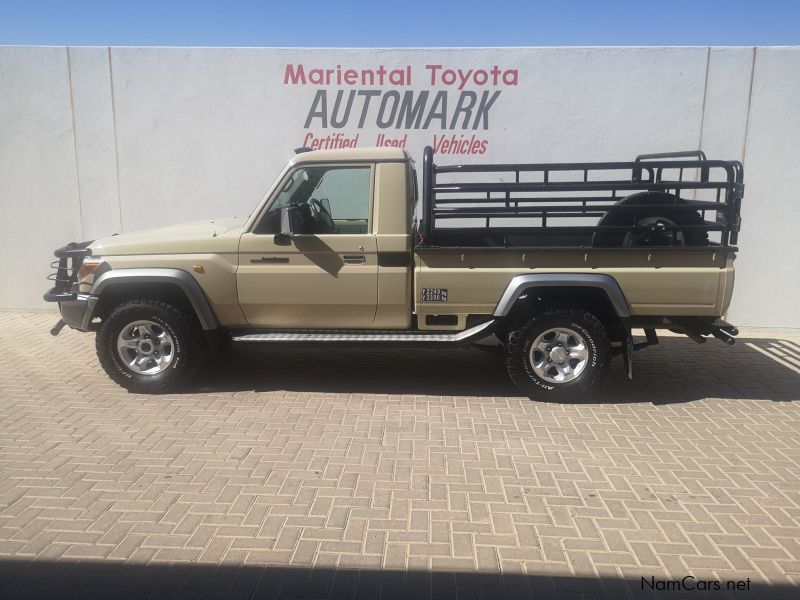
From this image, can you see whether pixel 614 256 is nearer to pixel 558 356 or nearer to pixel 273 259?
pixel 558 356

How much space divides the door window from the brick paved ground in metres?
1.41

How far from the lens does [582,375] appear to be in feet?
16.2

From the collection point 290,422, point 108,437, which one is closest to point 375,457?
point 290,422

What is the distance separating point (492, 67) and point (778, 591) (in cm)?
623

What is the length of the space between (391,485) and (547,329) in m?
1.96

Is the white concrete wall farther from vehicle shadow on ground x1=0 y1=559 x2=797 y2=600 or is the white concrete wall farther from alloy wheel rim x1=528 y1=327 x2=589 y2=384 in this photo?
vehicle shadow on ground x1=0 y1=559 x2=797 y2=600

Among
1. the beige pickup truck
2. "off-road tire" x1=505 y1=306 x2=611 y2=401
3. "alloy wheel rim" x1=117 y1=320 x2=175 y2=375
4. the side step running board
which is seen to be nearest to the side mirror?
the beige pickup truck

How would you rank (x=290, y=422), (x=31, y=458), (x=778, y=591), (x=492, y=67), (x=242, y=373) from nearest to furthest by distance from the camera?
1. (x=778, y=591)
2. (x=31, y=458)
3. (x=290, y=422)
4. (x=242, y=373)
5. (x=492, y=67)

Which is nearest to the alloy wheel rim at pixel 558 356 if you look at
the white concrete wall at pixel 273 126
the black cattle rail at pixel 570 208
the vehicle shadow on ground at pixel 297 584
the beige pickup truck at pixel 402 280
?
the beige pickup truck at pixel 402 280

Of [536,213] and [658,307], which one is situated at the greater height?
[536,213]

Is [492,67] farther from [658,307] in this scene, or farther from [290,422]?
[290,422]

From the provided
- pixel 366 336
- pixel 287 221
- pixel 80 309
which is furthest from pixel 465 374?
pixel 80 309

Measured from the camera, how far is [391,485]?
3650mm

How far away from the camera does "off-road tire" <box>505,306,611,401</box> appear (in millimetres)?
4863
